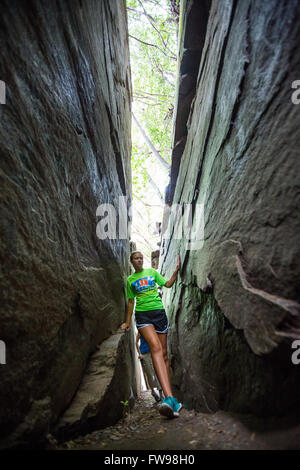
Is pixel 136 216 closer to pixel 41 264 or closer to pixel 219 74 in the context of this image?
pixel 219 74

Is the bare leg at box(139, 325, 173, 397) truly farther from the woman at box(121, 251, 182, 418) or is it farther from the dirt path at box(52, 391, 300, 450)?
the dirt path at box(52, 391, 300, 450)

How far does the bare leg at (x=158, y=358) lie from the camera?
2824 mm

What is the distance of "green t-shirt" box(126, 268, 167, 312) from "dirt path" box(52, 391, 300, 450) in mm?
1440

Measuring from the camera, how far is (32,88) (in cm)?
177

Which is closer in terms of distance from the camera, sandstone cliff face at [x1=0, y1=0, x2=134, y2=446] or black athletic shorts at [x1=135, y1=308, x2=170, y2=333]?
sandstone cliff face at [x1=0, y1=0, x2=134, y2=446]

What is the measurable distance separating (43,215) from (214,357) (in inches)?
87.4

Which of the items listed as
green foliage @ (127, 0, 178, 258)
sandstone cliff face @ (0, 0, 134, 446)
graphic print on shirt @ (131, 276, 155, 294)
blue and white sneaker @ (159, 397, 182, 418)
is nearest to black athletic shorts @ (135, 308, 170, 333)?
graphic print on shirt @ (131, 276, 155, 294)

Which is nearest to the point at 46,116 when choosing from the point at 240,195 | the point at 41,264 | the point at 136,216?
the point at 41,264

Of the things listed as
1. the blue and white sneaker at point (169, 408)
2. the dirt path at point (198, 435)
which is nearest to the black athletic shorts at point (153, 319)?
the blue and white sneaker at point (169, 408)

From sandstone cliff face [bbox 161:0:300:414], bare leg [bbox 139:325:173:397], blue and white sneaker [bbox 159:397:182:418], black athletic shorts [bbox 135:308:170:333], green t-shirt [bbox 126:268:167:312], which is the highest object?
sandstone cliff face [bbox 161:0:300:414]

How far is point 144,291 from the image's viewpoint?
3.72 m

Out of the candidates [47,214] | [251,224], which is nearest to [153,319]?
[251,224]

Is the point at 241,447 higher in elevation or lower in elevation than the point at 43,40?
lower

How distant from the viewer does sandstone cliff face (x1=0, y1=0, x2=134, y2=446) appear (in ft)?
4.78
